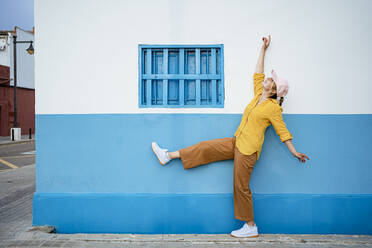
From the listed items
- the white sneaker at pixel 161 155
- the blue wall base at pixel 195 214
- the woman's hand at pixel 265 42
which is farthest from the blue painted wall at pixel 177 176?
the woman's hand at pixel 265 42

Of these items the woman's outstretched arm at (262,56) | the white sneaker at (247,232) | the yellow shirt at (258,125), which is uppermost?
the woman's outstretched arm at (262,56)

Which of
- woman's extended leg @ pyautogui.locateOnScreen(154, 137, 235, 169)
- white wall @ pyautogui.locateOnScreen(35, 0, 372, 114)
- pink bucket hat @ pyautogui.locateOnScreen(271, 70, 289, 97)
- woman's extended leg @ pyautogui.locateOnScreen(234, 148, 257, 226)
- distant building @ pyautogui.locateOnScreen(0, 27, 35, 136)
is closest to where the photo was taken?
pink bucket hat @ pyautogui.locateOnScreen(271, 70, 289, 97)

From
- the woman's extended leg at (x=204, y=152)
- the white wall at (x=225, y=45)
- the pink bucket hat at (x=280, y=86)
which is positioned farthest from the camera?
the white wall at (x=225, y=45)

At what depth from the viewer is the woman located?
2859mm

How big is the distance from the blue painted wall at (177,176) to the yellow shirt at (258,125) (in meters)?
0.26

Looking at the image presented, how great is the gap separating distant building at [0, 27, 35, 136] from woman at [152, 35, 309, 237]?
19.8m

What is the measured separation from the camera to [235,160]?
119 inches

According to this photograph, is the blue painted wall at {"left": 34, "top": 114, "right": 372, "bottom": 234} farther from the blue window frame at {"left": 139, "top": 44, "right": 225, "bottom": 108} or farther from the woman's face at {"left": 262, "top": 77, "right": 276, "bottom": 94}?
the woman's face at {"left": 262, "top": 77, "right": 276, "bottom": 94}

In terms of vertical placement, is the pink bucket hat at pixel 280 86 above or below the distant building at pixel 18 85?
below

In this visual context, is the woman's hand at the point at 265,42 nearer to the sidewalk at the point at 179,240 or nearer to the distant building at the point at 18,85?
the sidewalk at the point at 179,240

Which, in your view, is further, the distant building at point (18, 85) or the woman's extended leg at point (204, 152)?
the distant building at point (18, 85)

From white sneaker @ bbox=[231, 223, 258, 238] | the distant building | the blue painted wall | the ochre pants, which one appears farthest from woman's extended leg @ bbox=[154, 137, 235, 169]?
the distant building

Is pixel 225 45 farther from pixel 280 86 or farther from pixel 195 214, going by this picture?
pixel 195 214

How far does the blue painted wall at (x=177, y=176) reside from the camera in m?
3.15
